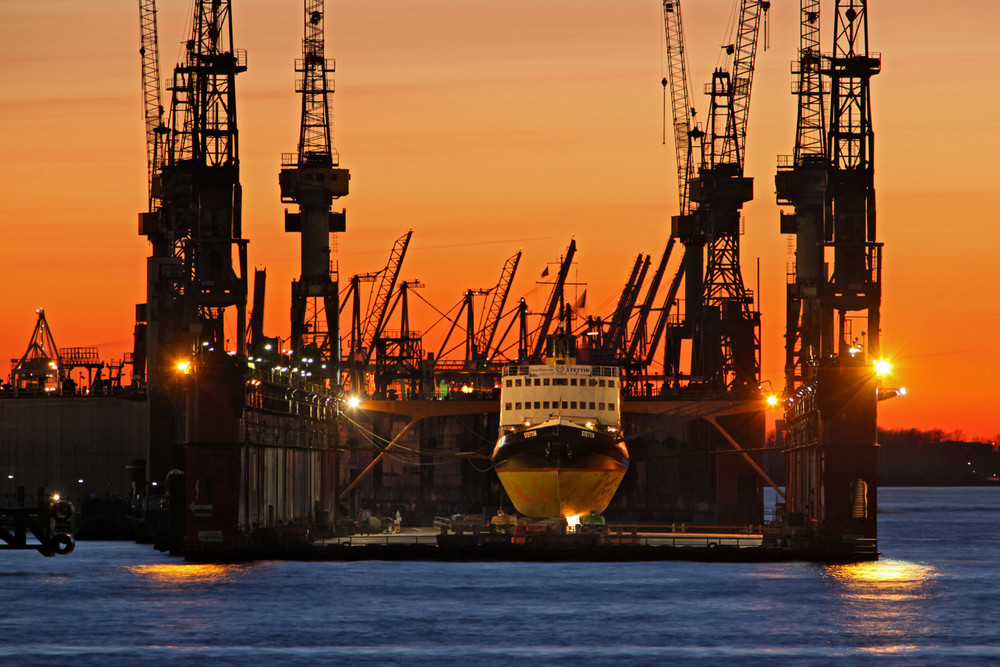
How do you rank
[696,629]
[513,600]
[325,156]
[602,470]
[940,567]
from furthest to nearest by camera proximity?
1. [325,156]
2. [602,470]
3. [940,567]
4. [513,600]
5. [696,629]

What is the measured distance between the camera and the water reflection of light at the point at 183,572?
79375 mm

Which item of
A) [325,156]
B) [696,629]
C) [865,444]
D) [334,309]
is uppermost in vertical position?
[325,156]

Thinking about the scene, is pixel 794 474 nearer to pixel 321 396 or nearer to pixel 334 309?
pixel 321 396

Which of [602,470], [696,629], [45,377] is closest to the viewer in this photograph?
[696,629]

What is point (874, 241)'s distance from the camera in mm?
111188

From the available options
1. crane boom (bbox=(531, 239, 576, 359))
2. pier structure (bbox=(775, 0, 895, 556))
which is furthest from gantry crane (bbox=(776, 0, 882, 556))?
crane boom (bbox=(531, 239, 576, 359))

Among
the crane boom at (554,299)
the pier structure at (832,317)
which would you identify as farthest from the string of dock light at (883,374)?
the crane boom at (554,299)

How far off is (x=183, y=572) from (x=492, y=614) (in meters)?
21.6

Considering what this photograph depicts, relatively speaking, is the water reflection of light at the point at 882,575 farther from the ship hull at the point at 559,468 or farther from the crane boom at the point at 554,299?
the crane boom at the point at 554,299

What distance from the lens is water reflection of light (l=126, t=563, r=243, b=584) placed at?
79.4 meters

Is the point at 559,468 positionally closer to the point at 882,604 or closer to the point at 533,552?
the point at 533,552

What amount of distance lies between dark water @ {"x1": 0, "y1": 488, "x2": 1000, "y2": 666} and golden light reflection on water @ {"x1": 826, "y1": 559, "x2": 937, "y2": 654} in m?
0.15

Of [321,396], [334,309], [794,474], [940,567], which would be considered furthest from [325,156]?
[940,567]

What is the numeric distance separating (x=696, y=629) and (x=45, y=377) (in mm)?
126521
